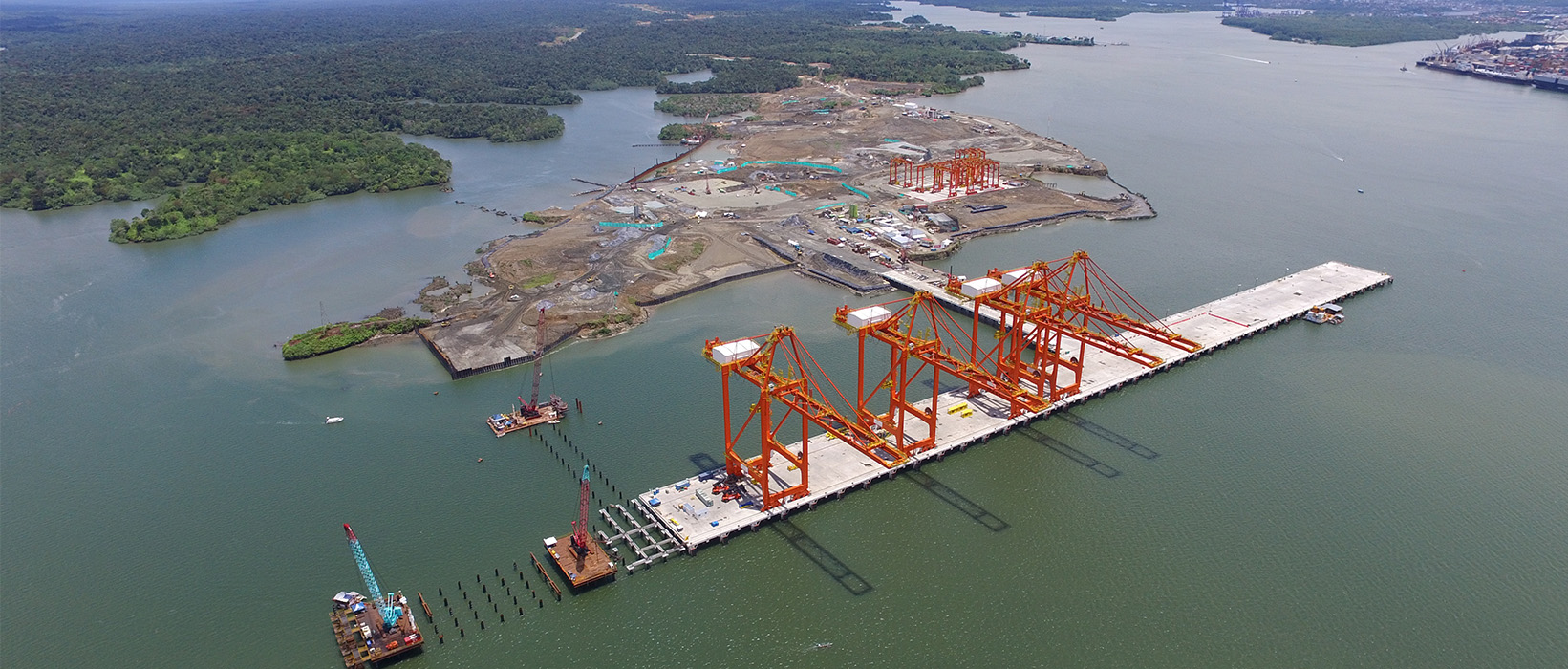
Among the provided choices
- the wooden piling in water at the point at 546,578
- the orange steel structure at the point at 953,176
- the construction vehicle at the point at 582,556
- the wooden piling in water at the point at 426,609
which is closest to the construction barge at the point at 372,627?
the wooden piling in water at the point at 426,609

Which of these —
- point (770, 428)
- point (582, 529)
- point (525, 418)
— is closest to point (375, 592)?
point (582, 529)

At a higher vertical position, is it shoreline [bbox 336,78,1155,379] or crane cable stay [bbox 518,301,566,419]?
shoreline [bbox 336,78,1155,379]

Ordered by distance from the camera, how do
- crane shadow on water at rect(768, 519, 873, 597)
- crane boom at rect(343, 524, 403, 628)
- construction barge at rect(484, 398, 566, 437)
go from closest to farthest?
crane boom at rect(343, 524, 403, 628) → crane shadow on water at rect(768, 519, 873, 597) → construction barge at rect(484, 398, 566, 437)

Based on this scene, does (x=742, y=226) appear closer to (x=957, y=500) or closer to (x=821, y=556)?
(x=957, y=500)

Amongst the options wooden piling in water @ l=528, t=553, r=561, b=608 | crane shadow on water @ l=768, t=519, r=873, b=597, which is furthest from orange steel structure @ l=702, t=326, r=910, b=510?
wooden piling in water @ l=528, t=553, r=561, b=608

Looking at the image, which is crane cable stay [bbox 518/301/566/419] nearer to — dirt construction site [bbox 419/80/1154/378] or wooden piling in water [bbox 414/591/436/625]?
dirt construction site [bbox 419/80/1154/378]

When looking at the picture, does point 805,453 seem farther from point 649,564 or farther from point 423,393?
point 423,393
